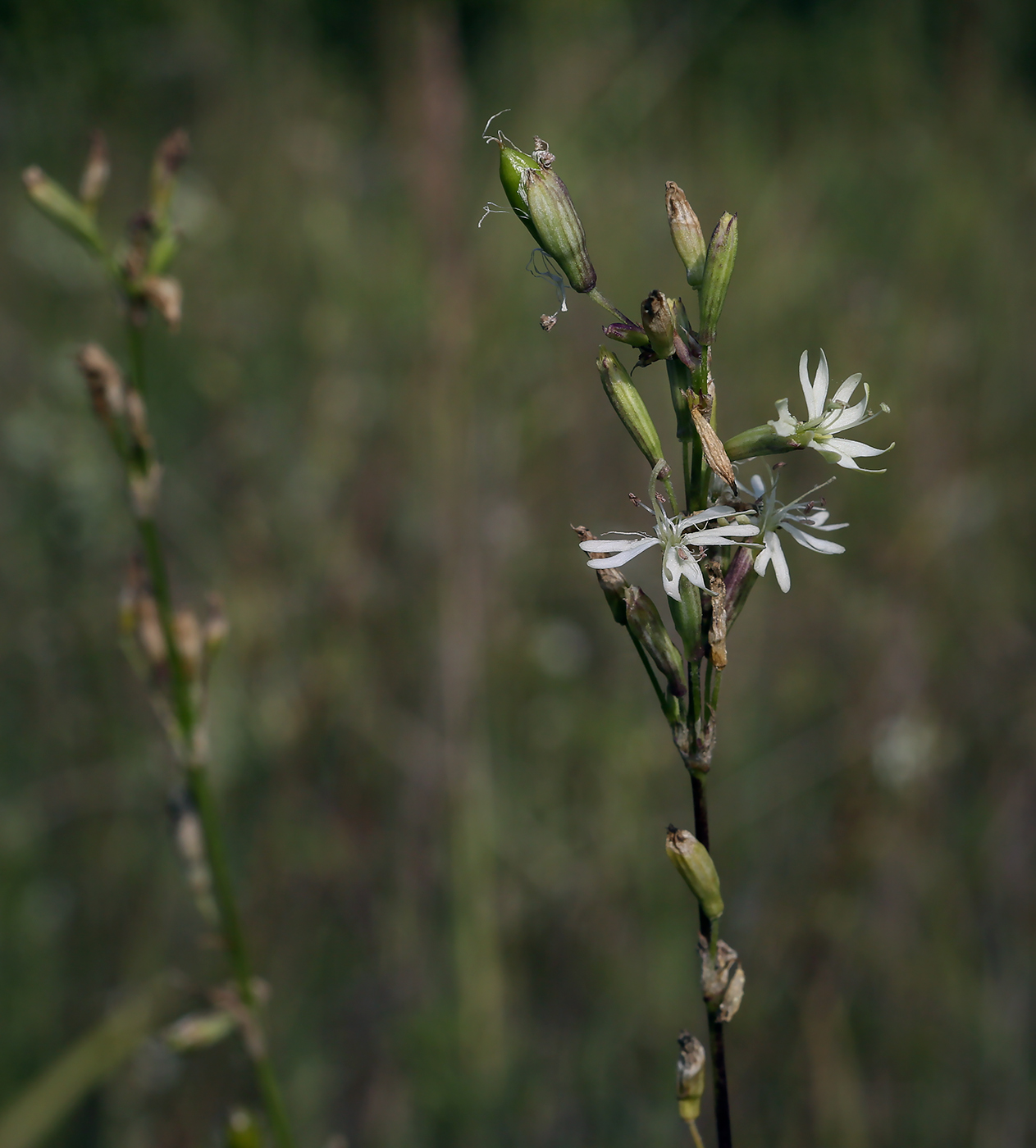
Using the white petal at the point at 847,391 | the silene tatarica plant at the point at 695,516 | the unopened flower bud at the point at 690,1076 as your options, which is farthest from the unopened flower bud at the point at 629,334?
the unopened flower bud at the point at 690,1076

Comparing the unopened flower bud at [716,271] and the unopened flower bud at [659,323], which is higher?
the unopened flower bud at [716,271]

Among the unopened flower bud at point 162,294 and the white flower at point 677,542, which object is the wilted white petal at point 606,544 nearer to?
the white flower at point 677,542

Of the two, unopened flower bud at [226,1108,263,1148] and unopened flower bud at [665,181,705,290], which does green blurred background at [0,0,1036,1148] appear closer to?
unopened flower bud at [226,1108,263,1148]

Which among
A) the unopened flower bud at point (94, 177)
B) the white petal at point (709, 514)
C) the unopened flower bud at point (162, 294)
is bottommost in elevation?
the white petal at point (709, 514)

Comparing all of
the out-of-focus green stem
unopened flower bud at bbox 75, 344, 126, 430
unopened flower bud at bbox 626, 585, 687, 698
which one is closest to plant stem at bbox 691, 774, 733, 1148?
unopened flower bud at bbox 626, 585, 687, 698

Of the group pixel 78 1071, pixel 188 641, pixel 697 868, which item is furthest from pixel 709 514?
pixel 78 1071

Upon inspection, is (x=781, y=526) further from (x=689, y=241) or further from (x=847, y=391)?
(x=689, y=241)
